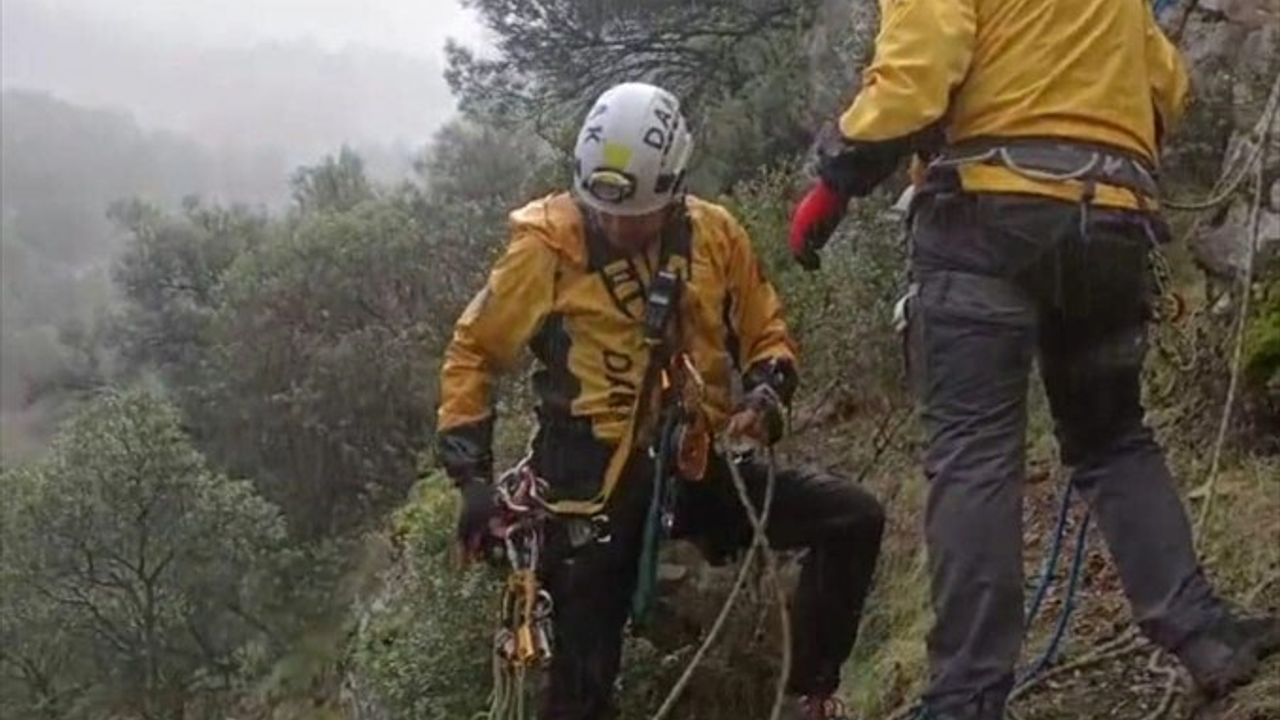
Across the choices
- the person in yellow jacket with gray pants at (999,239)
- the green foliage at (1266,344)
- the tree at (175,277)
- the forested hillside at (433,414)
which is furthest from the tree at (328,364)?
the person in yellow jacket with gray pants at (999,239)

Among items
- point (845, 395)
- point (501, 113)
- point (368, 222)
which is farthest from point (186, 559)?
point (845, 395)

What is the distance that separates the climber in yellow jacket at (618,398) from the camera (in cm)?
444

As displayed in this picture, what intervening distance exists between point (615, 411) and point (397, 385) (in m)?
19.5

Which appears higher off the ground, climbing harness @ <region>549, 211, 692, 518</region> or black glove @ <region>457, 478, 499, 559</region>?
climbing harness @ <region>549, 211, 692, 518</region>

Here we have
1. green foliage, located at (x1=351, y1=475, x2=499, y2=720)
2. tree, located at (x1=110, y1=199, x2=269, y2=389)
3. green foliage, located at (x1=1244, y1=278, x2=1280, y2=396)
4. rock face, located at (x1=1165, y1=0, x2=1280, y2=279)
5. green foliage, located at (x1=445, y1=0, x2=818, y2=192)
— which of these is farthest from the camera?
tree, located at (x1=110, y1=199, x2=269, y2=389)

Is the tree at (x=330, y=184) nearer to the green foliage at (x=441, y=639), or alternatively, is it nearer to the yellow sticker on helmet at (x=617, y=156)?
the green foliage at (x=441, y=639)

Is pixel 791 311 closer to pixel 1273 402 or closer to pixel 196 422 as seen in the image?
pixel 1273 402

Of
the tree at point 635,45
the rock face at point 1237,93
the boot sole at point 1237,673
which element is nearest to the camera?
the boot sole at point 1237,673

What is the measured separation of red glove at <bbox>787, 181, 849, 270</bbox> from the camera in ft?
11.6

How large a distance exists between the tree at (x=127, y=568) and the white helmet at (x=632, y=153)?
19.3m

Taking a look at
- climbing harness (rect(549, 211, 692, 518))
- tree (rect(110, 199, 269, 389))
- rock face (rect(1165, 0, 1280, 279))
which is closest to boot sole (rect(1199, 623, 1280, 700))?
climbing harness (rect(549, 211, 692, 518))

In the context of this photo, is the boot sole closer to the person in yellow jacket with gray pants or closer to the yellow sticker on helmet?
the person in yellow jacket with gray pants

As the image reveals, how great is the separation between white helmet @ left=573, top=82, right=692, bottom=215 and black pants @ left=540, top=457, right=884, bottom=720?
0.66 metres

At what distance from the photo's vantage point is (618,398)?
4.49 m
